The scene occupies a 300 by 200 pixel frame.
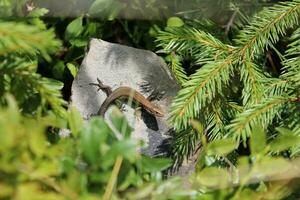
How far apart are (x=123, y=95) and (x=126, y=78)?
2.7 inches

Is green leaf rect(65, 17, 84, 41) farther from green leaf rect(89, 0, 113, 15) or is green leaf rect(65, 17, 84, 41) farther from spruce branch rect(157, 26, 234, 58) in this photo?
spruce branch rect(157, 26, 234, 58)

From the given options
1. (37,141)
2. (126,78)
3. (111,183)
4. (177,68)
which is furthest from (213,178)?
(126,78)

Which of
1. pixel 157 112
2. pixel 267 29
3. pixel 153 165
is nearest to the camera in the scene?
pixel 153 165

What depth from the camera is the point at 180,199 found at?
103 cm

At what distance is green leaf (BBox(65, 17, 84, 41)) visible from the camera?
2371mm

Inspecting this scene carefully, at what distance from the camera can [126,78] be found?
7.18 feet

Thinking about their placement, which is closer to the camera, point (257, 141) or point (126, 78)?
point (257, 141)

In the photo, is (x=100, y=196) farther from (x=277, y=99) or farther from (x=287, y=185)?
(x=277, y=99)

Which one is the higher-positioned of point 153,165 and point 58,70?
point 153,165

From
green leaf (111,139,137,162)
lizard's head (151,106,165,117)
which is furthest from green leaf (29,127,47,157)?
lizard's head (151,106,165,117)

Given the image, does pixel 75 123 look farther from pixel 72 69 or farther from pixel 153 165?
pixel 72 69

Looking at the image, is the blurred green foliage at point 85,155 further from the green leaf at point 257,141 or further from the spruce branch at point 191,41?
the spruce branch at point 191,41

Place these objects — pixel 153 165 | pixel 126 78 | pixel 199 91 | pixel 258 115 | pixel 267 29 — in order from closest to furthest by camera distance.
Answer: pixel 153 165
pixel 258 115
pixel 199 91
pixel 267 29
pixel 126 78

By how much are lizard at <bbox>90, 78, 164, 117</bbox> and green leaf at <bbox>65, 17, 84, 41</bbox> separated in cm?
31
